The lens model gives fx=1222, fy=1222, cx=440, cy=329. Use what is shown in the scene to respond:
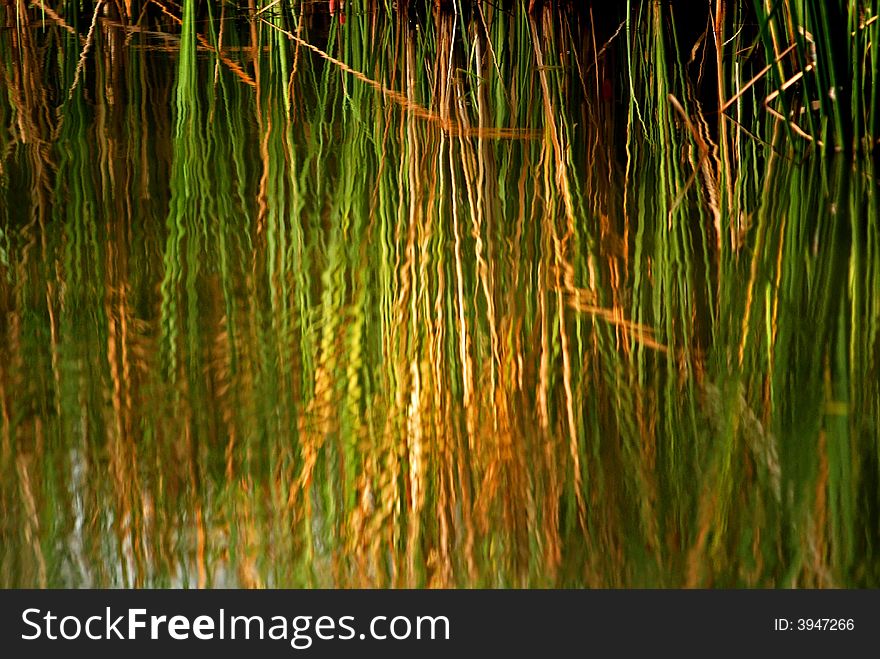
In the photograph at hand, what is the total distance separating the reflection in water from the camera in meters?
0.71

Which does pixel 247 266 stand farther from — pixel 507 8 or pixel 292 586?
pixel 507 8

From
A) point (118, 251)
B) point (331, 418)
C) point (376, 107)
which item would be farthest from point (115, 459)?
point (376, 107)

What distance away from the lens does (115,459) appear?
0.79 metres

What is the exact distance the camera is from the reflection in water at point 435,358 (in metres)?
0.71

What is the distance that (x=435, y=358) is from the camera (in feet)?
3.14

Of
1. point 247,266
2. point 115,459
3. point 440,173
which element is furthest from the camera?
point 440,173

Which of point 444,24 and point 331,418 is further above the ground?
point 444,24

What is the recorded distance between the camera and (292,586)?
0.67 metres

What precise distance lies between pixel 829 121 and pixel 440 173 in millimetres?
496

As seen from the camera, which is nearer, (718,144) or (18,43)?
(718,144)

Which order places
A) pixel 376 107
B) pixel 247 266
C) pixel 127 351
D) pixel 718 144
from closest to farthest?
pixel 127 351 < pixel 247 266 < pixel 718 144 < pixel 376 107
